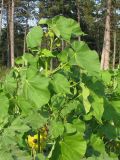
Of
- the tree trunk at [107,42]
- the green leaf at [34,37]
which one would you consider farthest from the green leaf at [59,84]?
the tree trunk at [107,42]

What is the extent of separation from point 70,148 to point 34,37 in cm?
53

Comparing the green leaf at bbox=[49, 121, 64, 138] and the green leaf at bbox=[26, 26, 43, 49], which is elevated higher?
the green leaf at bbox=[26, 26, 43, 49]

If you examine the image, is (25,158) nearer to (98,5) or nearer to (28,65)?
(28,65)

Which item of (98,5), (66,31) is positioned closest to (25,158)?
(66,31)

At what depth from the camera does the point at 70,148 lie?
2.12 metres

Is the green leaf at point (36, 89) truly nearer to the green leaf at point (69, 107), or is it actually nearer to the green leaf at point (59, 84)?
the green leaf at point (59, 84)

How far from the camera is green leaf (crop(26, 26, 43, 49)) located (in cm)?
218

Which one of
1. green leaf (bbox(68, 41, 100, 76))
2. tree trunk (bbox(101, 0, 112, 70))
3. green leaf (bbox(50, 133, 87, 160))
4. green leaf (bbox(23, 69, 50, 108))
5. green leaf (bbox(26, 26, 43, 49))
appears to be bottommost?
tree trunk (bbox(101, 0, 112, 70))

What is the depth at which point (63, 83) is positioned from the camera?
6.96 feet

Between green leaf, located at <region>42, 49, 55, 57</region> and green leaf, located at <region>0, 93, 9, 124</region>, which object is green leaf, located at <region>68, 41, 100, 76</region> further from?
green leaf, located at <region>0, 93, 9, 124</region>

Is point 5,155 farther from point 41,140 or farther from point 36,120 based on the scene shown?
point 41,140

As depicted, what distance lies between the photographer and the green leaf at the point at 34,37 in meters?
2.18

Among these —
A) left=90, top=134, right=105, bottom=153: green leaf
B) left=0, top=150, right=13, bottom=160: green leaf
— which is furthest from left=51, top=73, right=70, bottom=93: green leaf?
left=90, top=134, right=105, bottom=153: green leaf

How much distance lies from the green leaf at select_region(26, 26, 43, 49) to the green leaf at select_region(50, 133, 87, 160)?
45cm
